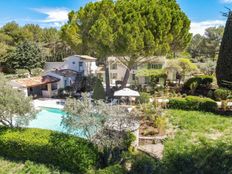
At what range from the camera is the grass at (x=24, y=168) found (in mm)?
15273

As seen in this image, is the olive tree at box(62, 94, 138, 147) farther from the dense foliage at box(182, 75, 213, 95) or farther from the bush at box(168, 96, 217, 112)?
the dense foliage at box(182, 75, 213, 95)

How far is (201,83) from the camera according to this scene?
120 feet

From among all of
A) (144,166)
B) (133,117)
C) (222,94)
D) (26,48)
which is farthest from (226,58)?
(26,48)

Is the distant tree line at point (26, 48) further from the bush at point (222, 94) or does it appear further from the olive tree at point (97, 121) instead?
the olive tree at point (97, 121)

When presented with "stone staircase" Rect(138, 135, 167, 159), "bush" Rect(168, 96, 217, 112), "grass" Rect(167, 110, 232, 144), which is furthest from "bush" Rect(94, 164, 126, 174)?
"bush" Rect(168, 96, 217, 112)

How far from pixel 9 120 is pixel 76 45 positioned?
2148cm

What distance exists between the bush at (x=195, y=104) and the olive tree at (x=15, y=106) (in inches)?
633

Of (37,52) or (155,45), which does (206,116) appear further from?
(37,52)

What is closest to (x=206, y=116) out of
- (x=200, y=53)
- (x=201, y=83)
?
(x=201, y=83)

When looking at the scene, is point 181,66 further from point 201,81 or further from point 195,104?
point 195,104

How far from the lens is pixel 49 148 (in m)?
15.8

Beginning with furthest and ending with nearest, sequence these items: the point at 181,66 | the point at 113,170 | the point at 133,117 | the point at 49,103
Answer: the point at 181,66 < the point at 49,103 < the point at 133,117 < the point at 113,170

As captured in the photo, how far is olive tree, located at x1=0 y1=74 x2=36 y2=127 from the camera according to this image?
1744 cm

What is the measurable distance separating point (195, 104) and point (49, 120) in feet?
50.5
